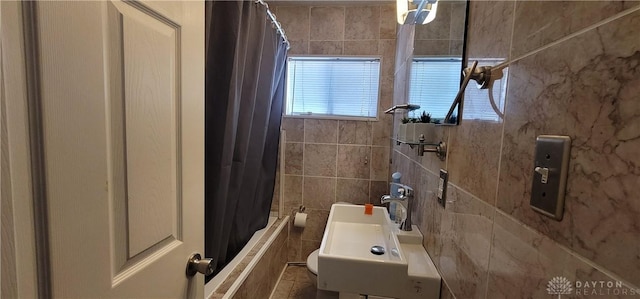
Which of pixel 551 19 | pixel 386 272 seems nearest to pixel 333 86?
pixel 386 272

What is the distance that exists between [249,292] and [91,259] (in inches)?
49.1

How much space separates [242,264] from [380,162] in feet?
4.51

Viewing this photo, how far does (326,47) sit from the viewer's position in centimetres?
236

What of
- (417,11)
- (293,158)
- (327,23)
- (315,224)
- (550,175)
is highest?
(327,23)

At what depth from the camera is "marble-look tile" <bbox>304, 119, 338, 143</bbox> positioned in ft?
7.86

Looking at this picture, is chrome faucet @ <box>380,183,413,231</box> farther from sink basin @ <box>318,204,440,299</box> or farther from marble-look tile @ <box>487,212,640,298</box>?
marble-look tile @ <box>487,212,640,298</box>

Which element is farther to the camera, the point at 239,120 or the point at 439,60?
the point at 239,120

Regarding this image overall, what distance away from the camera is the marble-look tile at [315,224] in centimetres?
244

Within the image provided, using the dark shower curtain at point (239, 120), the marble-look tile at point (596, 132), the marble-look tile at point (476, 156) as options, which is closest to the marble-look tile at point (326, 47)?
the dark shower curtain at point (239, 120)

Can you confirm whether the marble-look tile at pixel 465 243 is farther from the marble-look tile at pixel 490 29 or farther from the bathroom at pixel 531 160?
the marble-look tile at pixel 490 29

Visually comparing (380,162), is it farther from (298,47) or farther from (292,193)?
(298,47)

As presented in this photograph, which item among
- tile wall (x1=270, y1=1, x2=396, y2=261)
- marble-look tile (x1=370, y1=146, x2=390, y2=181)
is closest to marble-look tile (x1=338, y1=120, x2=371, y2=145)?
tile wall (x1=270, y1=1, x2=396, y2=261)

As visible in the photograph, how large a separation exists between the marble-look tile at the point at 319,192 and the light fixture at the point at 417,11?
4.67 feet

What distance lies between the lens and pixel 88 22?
46 cm
